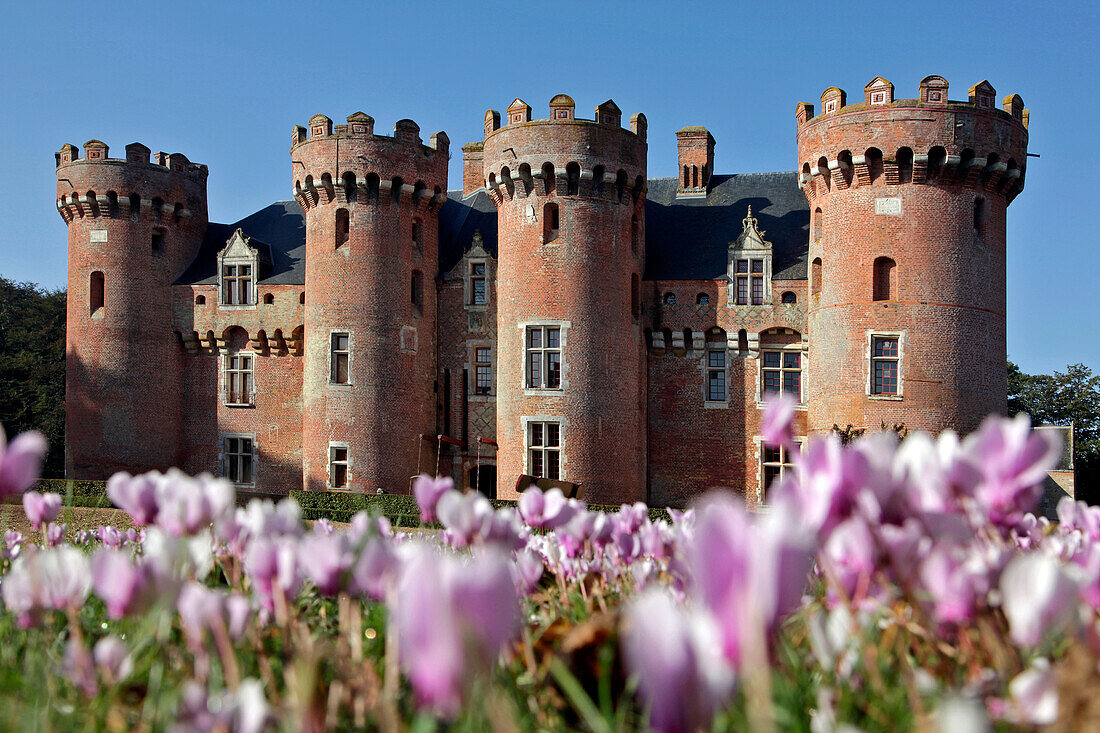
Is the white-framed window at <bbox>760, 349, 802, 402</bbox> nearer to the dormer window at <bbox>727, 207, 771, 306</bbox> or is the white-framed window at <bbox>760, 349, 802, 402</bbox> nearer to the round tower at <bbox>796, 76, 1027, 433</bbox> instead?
the dormer window at <bbox>727, 207, 771, 306</bbox>

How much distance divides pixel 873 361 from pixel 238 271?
67.6ft

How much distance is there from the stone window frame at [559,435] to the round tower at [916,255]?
22.3ft

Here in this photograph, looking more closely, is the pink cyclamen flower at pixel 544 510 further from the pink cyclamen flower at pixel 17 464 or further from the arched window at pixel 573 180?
the arched window at pixel 573 180

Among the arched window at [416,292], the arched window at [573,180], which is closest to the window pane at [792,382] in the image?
the arched window at [573,180]

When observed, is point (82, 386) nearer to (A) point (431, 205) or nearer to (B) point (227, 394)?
(B) point (227, 394)

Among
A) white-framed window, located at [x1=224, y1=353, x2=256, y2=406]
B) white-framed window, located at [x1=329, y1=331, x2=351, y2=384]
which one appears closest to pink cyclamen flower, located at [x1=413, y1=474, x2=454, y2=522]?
white-framed window, located at [x1=329, y1=331, x2=351, y2=384]

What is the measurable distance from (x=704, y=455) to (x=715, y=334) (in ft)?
11.7

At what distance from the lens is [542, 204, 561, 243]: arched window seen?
90.8 ft

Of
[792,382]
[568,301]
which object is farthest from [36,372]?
[792,382]

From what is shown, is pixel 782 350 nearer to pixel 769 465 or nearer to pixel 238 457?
pixel 769 465

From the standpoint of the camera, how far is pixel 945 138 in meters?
25.2

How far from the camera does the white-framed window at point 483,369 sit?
101 ft

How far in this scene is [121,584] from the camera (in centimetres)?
225

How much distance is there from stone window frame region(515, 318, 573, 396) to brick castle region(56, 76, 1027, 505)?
0.06 metres
